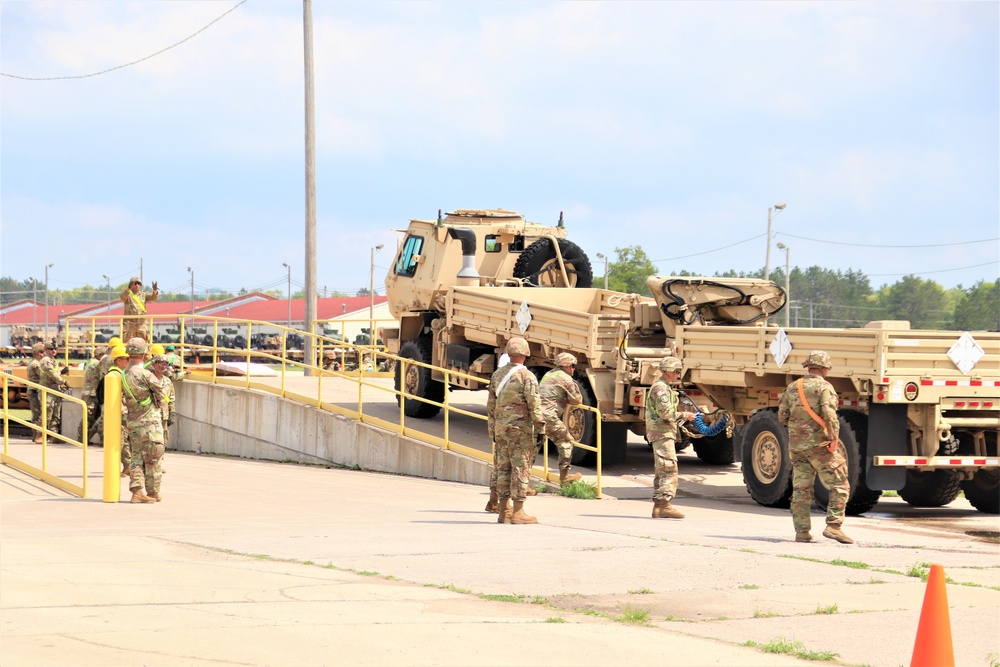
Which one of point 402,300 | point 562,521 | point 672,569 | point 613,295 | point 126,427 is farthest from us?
point 402,300

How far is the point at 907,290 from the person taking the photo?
8031 cm

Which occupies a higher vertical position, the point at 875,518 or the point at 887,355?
the point at 887,355

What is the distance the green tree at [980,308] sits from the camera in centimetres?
5809

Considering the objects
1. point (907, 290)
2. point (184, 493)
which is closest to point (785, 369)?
point (184, 493)

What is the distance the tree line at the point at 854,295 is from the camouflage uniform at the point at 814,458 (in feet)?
176

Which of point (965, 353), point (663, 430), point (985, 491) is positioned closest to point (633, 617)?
point (663, 430)

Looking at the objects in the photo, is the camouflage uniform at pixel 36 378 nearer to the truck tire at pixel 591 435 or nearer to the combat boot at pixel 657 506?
the truck tire at pixel 591 435

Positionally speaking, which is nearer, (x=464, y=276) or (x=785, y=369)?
(x=785, y=369)

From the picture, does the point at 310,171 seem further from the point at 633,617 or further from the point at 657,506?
the point at 633,617

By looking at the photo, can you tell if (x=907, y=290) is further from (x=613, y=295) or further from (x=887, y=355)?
(x=887, y=355)

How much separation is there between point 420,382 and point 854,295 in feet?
218

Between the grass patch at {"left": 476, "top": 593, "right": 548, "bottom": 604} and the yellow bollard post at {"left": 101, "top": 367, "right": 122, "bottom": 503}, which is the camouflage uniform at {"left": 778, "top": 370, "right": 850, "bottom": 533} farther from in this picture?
the yellow bollard post at {"left": 101, "top": 367, "right": 122, "bottom": 503}

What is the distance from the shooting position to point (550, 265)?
66.9 feet

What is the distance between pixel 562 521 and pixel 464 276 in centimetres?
825
